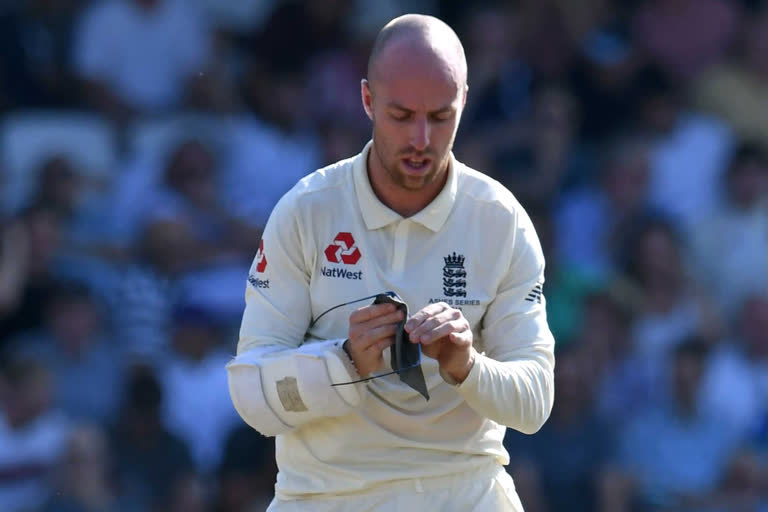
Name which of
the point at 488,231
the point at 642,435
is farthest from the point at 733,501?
the point at 488,231

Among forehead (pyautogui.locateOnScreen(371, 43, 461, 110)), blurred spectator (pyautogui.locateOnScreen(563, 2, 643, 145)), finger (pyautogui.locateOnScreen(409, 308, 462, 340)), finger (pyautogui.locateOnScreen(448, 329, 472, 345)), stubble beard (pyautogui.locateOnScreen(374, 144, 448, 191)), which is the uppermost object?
blurred spectator (pyautogui.locateOnScreen(563, 2, 643, 145))

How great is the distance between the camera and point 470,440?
13.9 ft

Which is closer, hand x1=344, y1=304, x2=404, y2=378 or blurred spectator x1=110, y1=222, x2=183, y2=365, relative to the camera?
hand x1=344, y1=304, x2=404, y2=378

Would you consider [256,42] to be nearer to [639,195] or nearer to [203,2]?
[203,2]

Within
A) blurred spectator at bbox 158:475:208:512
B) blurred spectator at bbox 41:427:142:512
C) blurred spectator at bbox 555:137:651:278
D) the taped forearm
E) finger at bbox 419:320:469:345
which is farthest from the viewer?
blurred spectator at bbox 555:137:651:278

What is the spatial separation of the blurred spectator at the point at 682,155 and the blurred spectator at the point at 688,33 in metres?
0.34

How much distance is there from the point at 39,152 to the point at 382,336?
5.56 meters

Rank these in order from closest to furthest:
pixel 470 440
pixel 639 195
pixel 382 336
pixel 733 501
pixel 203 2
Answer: pixel 382 336, pixel 470 440, pixel 733 501, pixel 639 195, pixel 203 2

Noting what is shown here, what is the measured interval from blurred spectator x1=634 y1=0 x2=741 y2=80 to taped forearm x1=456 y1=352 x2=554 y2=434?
239 inches

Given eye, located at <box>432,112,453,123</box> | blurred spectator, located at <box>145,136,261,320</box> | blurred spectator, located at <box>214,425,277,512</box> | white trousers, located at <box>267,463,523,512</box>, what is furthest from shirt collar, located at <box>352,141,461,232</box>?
blurred spectator, located at <box>145,136,261,320</box>

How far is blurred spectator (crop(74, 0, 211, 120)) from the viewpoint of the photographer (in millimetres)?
9469

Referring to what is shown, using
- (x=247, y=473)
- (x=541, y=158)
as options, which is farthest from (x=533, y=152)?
(x=247, y=473)

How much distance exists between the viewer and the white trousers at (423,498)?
4.16 metres

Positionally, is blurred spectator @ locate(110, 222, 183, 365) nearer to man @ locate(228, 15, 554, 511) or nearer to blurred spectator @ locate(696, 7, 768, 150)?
blurred spectator @ locate(696, 7, 768, 150)
